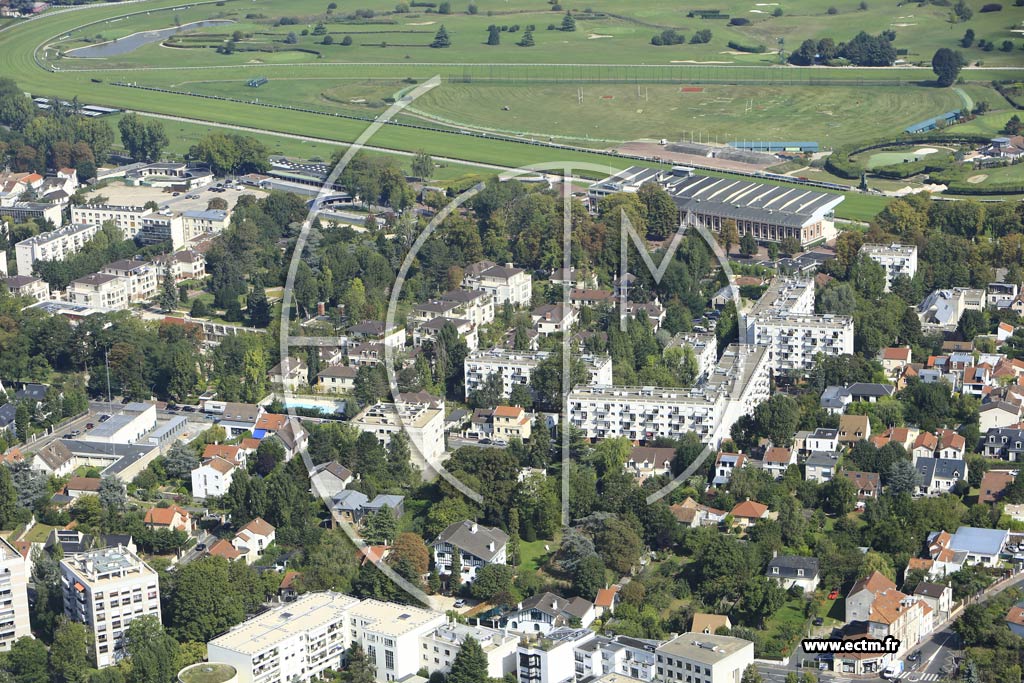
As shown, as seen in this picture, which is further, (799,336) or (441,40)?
(441,40)

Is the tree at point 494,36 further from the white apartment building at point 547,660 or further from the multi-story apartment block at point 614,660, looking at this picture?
the multi-story apartment block at point 614,660

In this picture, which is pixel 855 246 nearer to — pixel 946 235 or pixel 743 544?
pixel 946 235

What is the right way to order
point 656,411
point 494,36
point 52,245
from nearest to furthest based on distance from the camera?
point 656,411, point 52,245, point 494,36

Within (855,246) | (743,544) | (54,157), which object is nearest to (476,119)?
(54,157)

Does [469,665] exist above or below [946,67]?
below

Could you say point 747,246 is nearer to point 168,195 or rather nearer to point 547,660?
point 168,195

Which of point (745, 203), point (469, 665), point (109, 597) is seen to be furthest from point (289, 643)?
point (745, 203)
